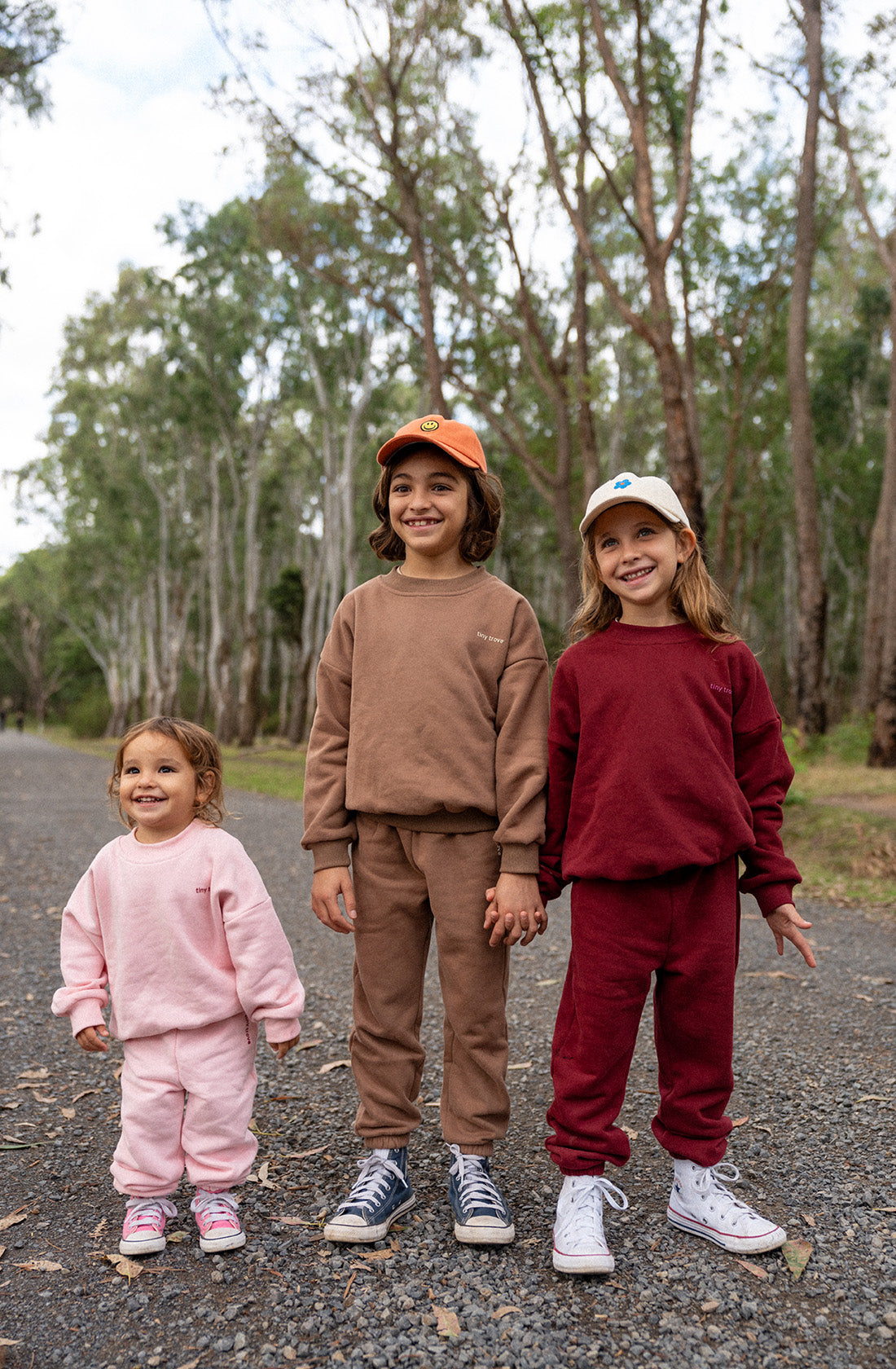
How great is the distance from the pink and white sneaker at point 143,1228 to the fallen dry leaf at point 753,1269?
1.36 metres

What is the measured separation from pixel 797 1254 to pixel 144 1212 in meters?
1.55

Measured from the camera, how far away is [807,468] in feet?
41.7

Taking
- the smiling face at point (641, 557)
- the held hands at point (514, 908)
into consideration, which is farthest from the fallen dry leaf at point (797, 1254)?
the smiling face at point (641, 557)

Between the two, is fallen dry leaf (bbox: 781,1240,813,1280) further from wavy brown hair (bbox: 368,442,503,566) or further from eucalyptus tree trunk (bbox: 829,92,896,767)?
eucalyptus tree trunk (bbox: 829,92,896,767)

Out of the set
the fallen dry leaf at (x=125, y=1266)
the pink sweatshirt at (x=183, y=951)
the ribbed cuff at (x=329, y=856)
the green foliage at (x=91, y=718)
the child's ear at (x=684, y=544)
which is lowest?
the green foliage at (x=91, y=718)

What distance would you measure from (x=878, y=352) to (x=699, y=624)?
99.6 ft

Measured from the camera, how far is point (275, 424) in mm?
34000

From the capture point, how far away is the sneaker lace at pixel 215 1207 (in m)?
2.35

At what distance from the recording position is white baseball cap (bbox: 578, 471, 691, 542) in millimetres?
2486

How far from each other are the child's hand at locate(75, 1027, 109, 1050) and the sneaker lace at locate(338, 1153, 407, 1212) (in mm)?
722

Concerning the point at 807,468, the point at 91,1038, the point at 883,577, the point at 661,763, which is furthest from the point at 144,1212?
the point at 883,577

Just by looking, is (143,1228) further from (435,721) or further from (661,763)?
(661,763)

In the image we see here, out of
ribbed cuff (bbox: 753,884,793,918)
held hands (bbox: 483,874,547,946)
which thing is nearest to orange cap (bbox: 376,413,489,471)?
held hands (bbox: 483,874,547,946)

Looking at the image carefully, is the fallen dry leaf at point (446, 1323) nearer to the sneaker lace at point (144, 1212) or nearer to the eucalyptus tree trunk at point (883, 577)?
the sneaker lace at point (144, 1212)
